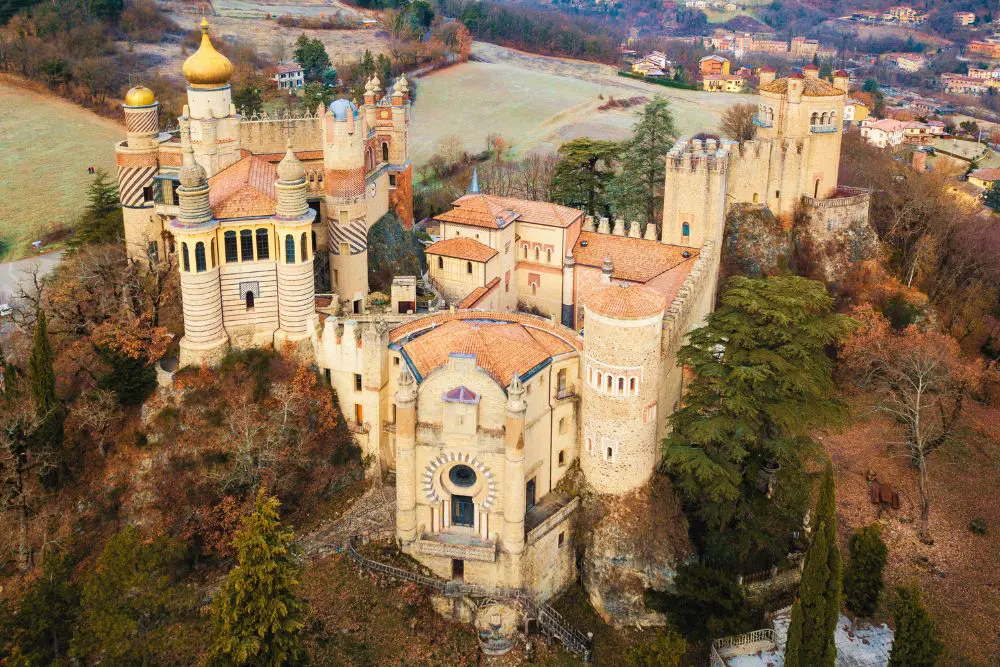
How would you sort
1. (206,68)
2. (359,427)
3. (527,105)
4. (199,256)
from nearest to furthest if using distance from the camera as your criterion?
(199,256) < (359,427) < (206,68) < (527,105)

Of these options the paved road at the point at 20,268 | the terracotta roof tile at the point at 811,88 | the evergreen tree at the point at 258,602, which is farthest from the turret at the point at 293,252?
the terracotta roof tile at the point at 811,88

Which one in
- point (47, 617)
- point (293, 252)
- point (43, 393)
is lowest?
point (47, 617)

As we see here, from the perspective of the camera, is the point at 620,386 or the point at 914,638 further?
the point at 620,386

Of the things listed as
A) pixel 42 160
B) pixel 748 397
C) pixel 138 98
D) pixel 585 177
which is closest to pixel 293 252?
pixel 138 98

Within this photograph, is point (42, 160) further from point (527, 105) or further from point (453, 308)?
point (527, 105)

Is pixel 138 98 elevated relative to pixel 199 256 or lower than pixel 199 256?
elevated
